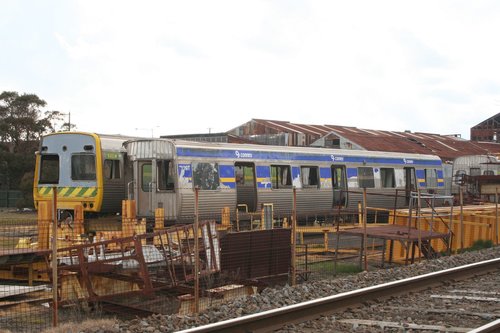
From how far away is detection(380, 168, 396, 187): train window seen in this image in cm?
2602

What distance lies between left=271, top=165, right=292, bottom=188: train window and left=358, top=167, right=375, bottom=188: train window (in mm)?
3902

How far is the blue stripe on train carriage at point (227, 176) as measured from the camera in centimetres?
1991

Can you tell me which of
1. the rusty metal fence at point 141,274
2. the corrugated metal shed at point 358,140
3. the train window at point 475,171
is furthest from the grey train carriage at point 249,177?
the corrugated metal shed at point 358,140

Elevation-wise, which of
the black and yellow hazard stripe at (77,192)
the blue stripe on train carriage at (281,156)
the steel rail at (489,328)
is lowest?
the steel rail at (489,328)

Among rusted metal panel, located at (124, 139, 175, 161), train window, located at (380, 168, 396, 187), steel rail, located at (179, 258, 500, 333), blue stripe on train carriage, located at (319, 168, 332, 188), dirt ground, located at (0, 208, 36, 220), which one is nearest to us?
steel rail, located at (179, 258, 500, 333)

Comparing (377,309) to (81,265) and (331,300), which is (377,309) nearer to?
(331,300)

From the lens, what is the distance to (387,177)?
1035 inches

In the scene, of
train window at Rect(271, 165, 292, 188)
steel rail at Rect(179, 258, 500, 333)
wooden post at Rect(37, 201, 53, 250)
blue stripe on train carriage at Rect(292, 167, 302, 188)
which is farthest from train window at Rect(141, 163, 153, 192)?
steel rail at Rect(179, 258, 500, 333)

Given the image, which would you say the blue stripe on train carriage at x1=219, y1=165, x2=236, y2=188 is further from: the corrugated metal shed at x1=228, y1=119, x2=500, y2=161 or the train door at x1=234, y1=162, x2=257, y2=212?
the corrugated metal shed at x1=228, y1=119, x2=500, y2=161

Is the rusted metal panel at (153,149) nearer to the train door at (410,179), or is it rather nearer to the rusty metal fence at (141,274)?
the rusty metal fence at (141,274)

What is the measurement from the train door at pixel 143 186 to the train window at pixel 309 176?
574cm

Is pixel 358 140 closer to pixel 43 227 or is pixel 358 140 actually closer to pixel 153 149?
pixel 153 149

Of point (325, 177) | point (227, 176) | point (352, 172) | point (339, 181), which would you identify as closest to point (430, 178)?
point (352, 172)

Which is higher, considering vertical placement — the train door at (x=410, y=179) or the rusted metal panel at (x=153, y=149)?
the rusted metal panel at (x=153, y=149)
